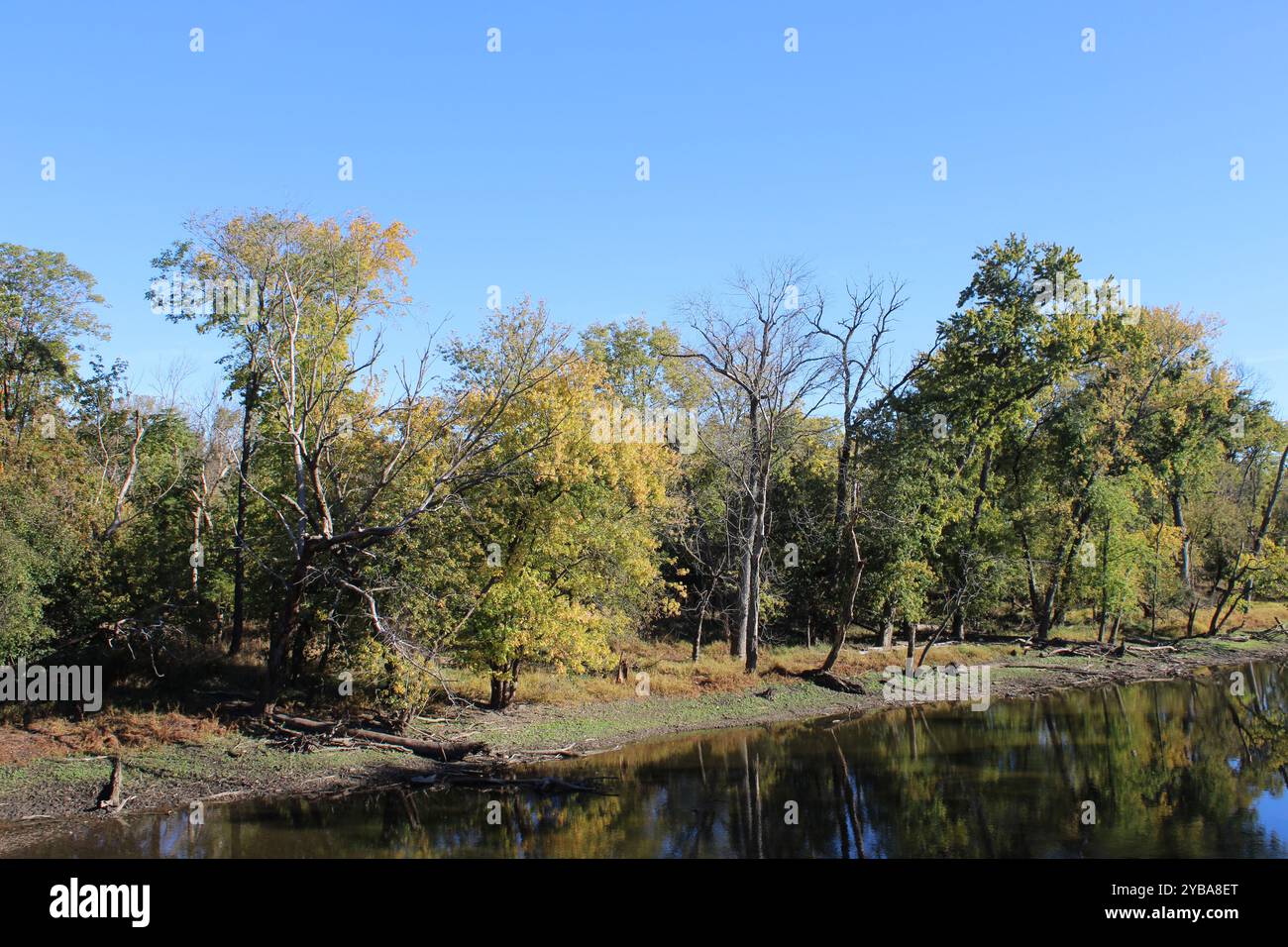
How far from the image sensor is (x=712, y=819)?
15.7 metres

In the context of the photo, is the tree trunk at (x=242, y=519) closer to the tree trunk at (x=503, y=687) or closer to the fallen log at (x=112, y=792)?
the tree trunk at (x=503, y=687)

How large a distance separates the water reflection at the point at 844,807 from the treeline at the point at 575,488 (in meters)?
4.26

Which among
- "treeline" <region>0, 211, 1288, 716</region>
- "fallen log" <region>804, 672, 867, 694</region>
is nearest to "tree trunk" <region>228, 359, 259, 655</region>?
"treeline" <region>0, 211, 1288, 716</region>

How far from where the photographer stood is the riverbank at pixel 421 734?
54.1ft

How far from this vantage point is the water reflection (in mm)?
13938

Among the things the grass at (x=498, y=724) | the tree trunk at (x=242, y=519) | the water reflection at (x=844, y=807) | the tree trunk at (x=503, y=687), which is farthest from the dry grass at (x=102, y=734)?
the tree trunk at (x=503, y=687)

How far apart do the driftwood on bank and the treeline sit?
84 cm

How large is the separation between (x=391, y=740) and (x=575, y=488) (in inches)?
315

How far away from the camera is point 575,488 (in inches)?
963

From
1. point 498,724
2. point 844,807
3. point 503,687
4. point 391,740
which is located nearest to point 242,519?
point 391,740

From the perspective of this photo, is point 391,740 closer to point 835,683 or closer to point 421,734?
point 421,734
